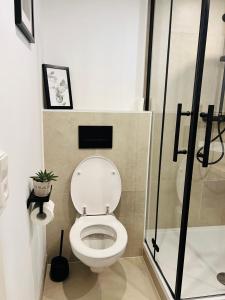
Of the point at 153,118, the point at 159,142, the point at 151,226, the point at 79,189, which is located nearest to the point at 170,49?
the point at 153,118

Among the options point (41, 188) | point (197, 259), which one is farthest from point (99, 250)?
point (197, 259)

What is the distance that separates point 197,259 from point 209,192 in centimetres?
57

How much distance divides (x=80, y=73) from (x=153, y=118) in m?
0.68

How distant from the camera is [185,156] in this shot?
153 centimetres

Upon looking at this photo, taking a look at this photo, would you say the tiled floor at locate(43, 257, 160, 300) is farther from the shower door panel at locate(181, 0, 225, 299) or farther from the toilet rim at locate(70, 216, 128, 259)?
the toilet rim at locate(70, 216, 128, 259)

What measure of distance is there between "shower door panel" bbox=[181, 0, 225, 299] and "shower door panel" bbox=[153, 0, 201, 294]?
10 centimetres

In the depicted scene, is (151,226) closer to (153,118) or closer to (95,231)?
(95,231)

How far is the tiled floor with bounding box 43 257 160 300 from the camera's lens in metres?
1.70

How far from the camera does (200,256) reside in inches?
75.7

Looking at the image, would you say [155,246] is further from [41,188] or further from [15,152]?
[15,152]

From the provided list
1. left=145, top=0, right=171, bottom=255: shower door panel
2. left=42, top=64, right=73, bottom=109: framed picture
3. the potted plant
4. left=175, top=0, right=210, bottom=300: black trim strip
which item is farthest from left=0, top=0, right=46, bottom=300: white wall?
left=145, top=0, right=171, bottom=255: shower door panel

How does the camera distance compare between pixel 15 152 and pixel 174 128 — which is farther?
pixel 174 128

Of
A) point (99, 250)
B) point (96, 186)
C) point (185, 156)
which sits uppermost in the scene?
point (185, 156)

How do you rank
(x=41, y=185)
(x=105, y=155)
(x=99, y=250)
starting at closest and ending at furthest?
(x=41, y=185) < (x=99, y=250) < (x=105, y=155)
